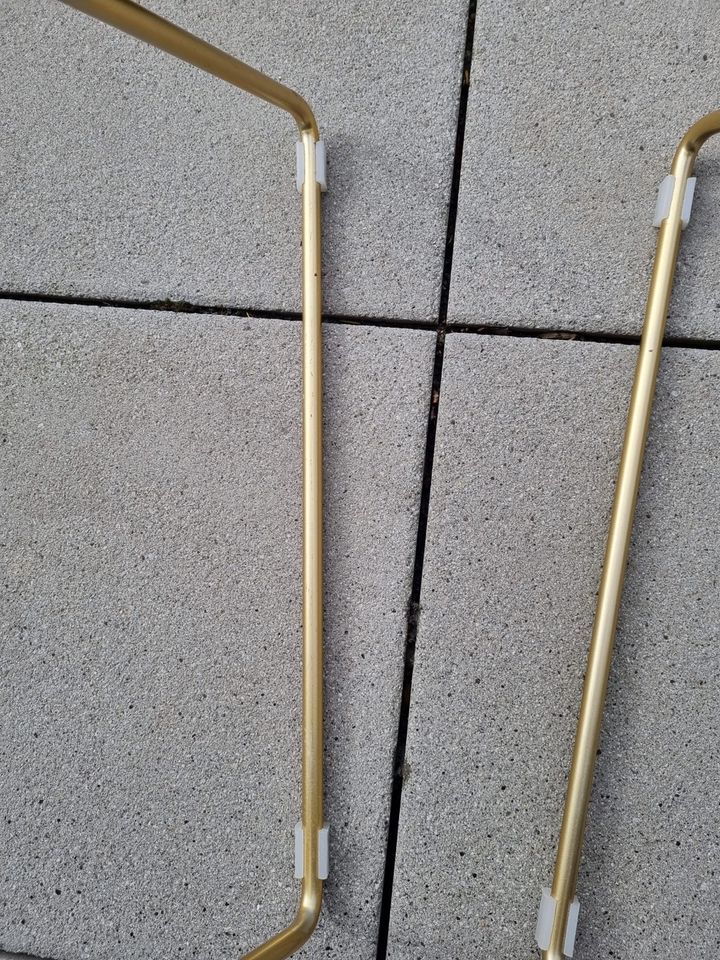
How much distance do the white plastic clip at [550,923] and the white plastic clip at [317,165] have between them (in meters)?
1.10

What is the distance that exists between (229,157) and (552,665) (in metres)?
0.98

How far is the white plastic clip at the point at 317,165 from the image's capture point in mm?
1133

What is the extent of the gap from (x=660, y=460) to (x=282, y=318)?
2.09ft

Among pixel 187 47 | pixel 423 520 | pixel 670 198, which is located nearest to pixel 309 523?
pixel 423 520

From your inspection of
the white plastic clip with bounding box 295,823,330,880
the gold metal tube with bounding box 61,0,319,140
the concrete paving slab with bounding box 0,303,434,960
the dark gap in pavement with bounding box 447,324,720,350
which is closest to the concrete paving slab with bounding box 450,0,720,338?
the dark gap in pavement with bounding box 447,324,720,350

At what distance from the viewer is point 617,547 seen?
1023mm

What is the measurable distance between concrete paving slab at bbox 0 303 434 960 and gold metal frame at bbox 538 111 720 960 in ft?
0.88

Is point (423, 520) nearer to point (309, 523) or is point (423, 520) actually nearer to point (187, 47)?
point (309, 523)

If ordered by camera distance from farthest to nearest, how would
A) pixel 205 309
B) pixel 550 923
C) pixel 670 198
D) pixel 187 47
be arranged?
pixel 205 309
pixel 670 198
pixel 550 923
pixel 187 47

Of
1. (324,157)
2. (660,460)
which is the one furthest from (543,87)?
(660,460)

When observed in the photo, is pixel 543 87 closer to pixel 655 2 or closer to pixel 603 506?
pixel 655 2

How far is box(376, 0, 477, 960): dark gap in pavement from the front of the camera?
1.09m

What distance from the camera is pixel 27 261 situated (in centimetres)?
123

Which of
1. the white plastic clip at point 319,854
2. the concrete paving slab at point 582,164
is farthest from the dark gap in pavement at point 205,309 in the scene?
the white plastic clip at point 319,854
